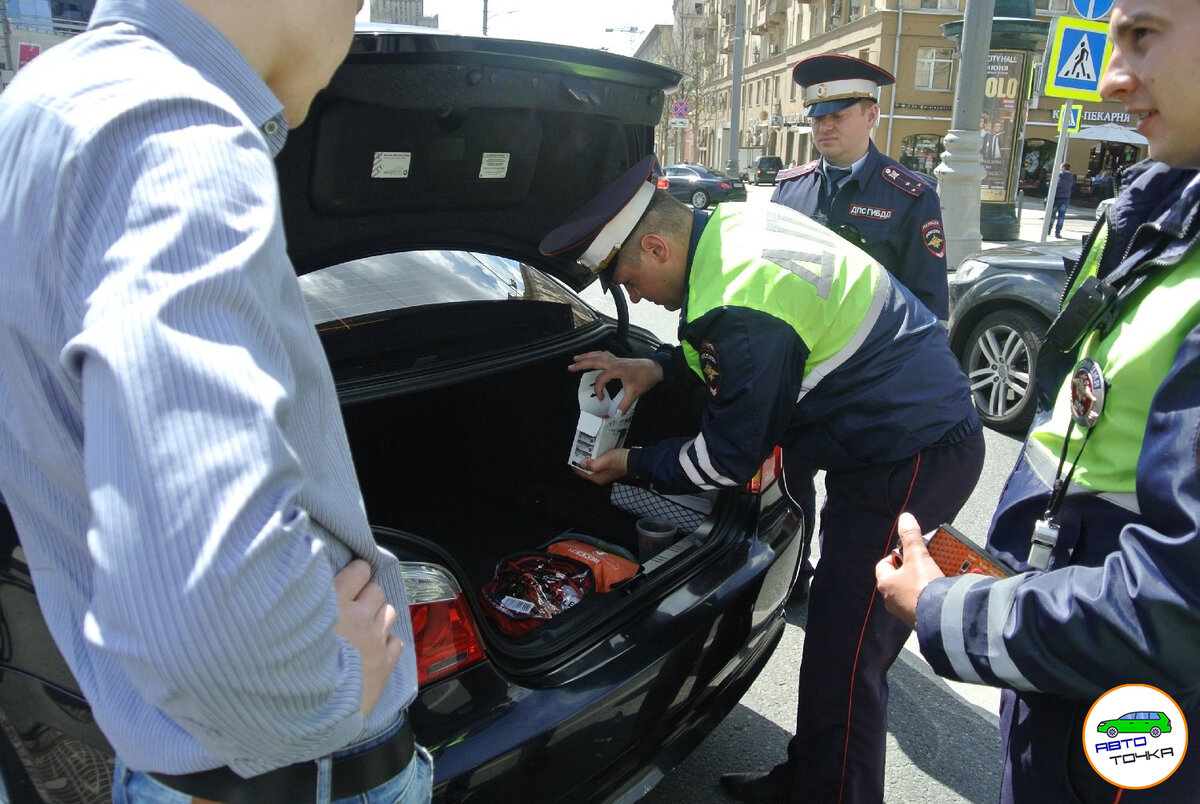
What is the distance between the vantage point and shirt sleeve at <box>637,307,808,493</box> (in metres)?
1.88

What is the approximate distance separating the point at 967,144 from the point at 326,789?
10.2m

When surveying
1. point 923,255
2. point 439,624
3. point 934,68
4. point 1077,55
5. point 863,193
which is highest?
point 934,68

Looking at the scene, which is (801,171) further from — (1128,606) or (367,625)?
(367,625)

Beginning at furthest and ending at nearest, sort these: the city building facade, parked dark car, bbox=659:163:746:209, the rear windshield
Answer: the city building facade < parked dark car, bbox=659:163:746:209 < the rear windshield

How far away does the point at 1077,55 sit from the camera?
718 centimetres

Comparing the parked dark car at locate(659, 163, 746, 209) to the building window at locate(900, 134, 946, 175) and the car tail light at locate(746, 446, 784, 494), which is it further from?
the car tail light at locate(746, 446, 784, 494)

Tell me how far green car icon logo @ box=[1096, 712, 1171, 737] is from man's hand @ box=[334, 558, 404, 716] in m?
0.98

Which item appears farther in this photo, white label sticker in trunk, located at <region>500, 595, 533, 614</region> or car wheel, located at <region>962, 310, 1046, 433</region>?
car wheel, located at <region>962, 310, 1046, 433</region>

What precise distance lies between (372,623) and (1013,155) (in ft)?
55.0

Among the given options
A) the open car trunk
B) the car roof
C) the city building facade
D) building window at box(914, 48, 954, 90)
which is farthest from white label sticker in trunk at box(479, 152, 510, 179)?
building window at box(914, 48, 954, 90)

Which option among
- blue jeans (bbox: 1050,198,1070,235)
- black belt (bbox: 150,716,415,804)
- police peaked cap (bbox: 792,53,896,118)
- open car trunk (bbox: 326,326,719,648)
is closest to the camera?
black belt (bbox: 150,716,415,804)

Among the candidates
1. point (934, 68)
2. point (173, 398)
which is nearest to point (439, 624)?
point (173, 398)

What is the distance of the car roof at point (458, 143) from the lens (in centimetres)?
183

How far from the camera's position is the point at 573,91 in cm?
199
